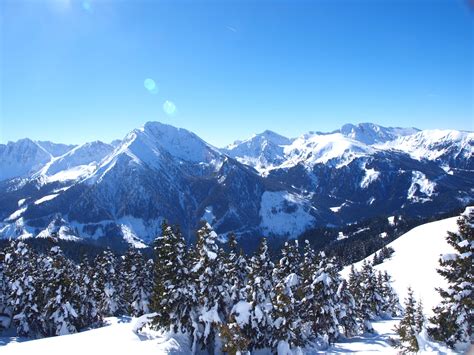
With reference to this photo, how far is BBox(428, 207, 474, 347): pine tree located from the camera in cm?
2945

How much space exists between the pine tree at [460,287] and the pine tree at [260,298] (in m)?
15.4

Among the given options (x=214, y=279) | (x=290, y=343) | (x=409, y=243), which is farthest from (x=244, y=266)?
(x=409, y=243)

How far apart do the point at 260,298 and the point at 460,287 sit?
58.3 ft

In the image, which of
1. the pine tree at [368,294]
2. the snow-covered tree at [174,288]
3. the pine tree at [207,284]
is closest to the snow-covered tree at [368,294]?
the pine tree at [368,294]

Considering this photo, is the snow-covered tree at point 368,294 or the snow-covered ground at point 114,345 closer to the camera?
the snow-covered ground at point 114,345

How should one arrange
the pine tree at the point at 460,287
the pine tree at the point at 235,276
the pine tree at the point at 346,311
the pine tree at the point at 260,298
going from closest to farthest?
1. the pine tree at the point at 460,287
2. the pine tree at the point at 260,298
3. the pine tree at the point at 235,276
4. the pine tree at the point at 346,311

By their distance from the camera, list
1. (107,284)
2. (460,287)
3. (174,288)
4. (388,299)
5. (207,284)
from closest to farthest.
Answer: (460,287) → (207,284) → (174,288) → (107,284) → (388,299)

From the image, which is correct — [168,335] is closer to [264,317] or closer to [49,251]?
[264,317]

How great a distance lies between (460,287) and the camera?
31.2 meters

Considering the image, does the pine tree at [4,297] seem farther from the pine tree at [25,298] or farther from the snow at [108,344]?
the snow at [108,344]

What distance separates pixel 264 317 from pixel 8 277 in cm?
3967

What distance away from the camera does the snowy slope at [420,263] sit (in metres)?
114

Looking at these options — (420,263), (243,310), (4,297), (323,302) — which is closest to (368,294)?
(323,302)

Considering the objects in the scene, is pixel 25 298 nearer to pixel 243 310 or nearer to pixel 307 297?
pixel 243 310
